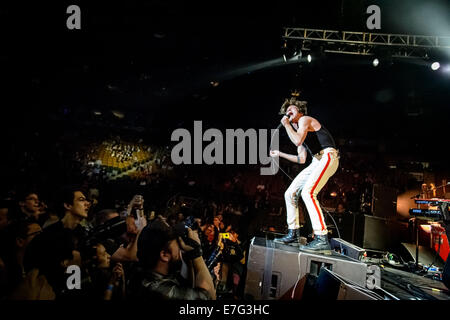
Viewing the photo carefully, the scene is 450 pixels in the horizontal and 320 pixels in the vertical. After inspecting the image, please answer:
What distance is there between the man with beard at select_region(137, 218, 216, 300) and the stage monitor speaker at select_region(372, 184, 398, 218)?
15.1 feet

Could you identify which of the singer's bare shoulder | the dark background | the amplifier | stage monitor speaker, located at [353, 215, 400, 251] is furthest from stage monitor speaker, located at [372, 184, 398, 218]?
the singer's bare shoulder

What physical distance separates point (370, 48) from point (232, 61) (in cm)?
420

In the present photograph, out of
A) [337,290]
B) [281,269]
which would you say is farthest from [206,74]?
[337,290]

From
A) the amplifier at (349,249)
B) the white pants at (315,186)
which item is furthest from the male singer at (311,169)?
the amplifier at (349,249)

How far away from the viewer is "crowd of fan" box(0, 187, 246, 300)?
257 centimetres

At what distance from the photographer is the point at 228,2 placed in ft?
18.2

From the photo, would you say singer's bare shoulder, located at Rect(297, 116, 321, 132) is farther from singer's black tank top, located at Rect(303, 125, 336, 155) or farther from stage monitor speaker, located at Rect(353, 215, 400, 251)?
stage monitor speaker, located at Rect(353, 215, 400, 251)

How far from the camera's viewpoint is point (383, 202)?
5.64 m

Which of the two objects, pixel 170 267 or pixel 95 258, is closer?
pixel 170 267

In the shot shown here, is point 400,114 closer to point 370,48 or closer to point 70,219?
point 370,48

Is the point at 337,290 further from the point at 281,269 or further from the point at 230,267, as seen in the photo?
the point at 230,267

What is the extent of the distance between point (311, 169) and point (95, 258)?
3171 millimetres

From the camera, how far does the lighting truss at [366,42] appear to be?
5406 mm

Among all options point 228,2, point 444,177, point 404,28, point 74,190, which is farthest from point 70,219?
point 444,177
